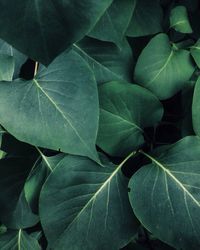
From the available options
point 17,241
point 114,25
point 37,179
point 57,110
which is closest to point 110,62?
point 114,25

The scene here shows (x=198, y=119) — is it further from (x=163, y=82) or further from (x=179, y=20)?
(x=179, y=20)

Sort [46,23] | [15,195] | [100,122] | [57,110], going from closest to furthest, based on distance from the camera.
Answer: [46,23] < [57,110] < [100,122] < [15,195]

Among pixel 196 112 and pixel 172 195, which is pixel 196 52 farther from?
pixel 172 195

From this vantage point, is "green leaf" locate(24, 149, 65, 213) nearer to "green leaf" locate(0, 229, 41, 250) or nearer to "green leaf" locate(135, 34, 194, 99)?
"green leaf" locate(0, 229, 41, 250)

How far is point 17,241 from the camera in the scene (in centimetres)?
129

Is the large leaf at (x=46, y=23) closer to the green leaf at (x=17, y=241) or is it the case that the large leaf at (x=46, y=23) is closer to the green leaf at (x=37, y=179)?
the green leaf at (x=37, y=179)

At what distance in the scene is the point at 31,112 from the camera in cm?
93

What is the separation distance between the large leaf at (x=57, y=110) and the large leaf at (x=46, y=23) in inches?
6.9

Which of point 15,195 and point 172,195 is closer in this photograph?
point 172,195

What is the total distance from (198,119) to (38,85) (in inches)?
14.8

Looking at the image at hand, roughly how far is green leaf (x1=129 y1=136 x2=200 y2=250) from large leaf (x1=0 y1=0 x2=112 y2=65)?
392 millimetres

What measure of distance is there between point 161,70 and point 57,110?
11.6 inches

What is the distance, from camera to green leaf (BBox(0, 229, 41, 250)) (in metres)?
1.26

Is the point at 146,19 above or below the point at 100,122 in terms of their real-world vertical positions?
above
